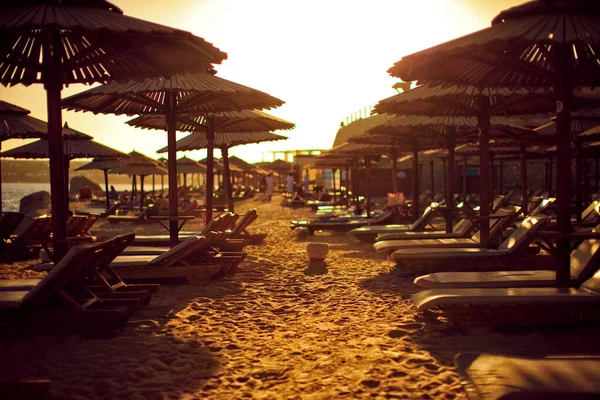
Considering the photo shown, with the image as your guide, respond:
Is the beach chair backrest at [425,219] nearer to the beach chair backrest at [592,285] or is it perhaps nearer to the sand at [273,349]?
the sand at [273,349]

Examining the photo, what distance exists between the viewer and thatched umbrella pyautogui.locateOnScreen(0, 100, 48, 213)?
31.7ft

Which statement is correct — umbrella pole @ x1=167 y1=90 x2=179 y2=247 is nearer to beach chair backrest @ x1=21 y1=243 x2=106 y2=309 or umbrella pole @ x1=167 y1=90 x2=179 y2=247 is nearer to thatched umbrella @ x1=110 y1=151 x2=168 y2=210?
beach chair backrest @ x1=21 y1=243 x2=106 y2=309

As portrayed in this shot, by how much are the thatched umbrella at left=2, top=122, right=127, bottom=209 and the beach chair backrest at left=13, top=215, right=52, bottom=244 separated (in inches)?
129

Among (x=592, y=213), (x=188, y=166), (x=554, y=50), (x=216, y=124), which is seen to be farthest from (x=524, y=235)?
(x=188, y=166)

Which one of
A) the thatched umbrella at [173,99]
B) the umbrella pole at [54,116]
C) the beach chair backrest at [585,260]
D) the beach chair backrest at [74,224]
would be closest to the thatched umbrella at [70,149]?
the beach chair backrest at [74,224]

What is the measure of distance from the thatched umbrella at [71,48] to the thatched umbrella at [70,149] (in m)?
6.31

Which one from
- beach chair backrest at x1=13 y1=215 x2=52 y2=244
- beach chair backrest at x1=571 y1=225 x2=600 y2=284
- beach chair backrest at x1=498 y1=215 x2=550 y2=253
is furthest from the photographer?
beach chair backrest at x1=13 y1=215 x2=52 y2=244

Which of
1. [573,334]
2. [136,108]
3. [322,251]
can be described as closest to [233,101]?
[136,108]

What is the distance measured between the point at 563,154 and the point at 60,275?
15.0 ft

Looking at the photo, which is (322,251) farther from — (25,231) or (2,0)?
(2,0)

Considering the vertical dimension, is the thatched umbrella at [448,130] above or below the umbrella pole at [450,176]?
above

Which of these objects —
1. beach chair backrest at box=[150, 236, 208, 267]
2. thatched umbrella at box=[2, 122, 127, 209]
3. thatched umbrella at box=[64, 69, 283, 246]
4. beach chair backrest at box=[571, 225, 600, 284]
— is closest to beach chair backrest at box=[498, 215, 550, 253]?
beach chair backrest at box=[571, 225, 600, 284]

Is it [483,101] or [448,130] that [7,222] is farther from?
[448,130]

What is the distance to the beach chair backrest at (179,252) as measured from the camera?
6.98 meters
